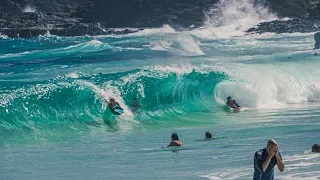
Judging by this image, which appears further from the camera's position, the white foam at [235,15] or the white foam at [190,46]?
the white foam at [235,15]

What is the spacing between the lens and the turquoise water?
12992 millimetres

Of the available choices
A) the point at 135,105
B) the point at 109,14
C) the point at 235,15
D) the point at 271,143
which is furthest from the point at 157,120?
the point at 109,14

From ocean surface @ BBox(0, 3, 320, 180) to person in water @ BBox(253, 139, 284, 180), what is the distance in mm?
2319

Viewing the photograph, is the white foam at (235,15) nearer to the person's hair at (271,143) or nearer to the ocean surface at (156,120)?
the ocean surface at (156,120)

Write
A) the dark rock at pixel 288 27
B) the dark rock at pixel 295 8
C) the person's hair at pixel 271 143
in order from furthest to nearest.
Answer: the dark rock at pixel 295 8 < the dark rock at pixel 288 27 < the person's hair at pixel 271 143

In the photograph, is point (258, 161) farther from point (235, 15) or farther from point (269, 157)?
point (235, 15)

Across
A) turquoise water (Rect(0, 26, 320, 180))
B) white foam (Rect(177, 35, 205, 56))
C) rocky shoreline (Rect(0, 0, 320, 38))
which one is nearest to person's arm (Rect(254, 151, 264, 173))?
turquoise water (Rect(0, 26, 320, 180))

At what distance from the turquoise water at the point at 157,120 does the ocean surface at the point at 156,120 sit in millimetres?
26

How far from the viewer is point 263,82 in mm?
28484

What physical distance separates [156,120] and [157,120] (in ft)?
0.10

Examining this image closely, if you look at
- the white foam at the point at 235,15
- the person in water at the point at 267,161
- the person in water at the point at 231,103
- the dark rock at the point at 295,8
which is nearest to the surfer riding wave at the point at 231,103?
the person in water at the point at 231,103

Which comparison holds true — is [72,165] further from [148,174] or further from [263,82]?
[263,82]

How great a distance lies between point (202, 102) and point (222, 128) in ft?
21.2

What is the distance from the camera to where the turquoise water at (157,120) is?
13.0 metres
